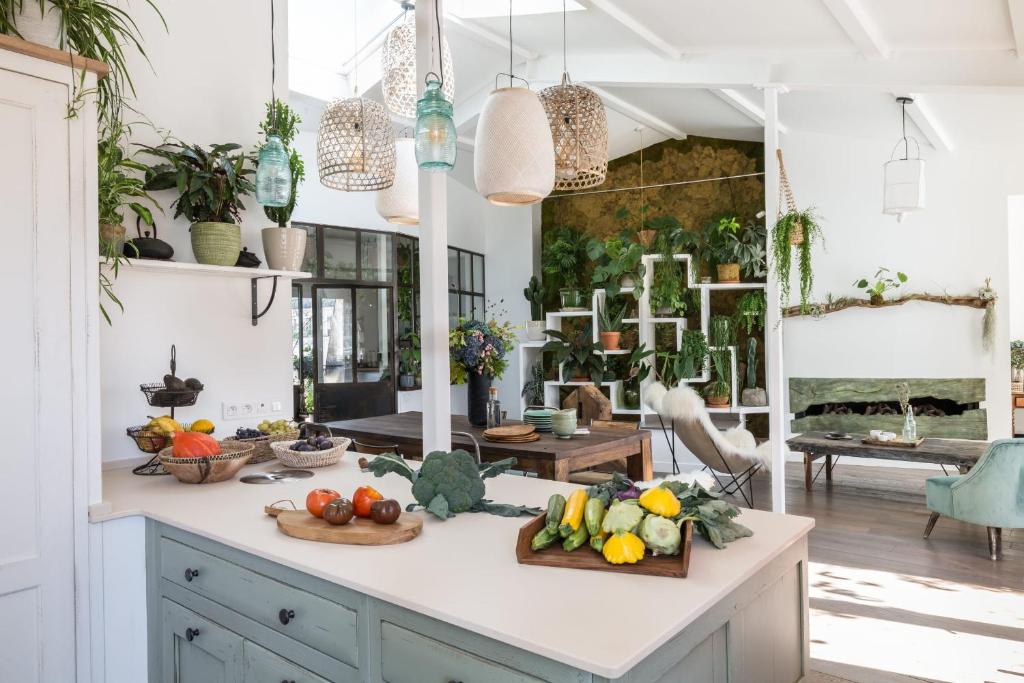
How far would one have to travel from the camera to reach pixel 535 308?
929cm

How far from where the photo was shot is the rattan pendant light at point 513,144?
215cm

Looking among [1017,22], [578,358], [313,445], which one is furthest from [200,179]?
[578,358]

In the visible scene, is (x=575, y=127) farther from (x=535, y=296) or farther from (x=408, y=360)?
(x=535, y=296)

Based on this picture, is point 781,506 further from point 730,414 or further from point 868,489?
point 730,414

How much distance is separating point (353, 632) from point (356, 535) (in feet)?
0.82

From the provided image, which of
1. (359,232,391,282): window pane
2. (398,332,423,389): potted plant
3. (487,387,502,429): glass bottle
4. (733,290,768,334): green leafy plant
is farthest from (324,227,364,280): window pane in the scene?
(733,290,768,334): green leafy plant

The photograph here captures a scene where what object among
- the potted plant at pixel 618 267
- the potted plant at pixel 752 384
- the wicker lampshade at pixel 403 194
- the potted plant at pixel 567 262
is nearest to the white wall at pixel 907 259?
the potted plant at pixel 752 384

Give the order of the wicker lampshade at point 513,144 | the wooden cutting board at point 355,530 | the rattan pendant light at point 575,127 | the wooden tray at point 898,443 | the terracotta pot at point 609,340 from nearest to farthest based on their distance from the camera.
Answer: the wooden cutting board at point 355,530 → the wicker lampshade at point 513,144 → the rattan pendant light at point 575,127 → the wooden tray at point 898,443 → the terracotta pot at point 609,340

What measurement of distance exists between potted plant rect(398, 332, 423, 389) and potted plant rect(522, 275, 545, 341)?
153 cm

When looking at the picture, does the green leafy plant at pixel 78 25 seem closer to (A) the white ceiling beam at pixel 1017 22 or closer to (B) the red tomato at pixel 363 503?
(B) the red tomato at pixel 363 503

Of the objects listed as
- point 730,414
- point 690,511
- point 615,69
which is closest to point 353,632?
point 690,511

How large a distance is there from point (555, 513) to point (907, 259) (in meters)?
7.22

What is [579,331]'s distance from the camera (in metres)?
9.12

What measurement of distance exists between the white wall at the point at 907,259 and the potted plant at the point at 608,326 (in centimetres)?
187
